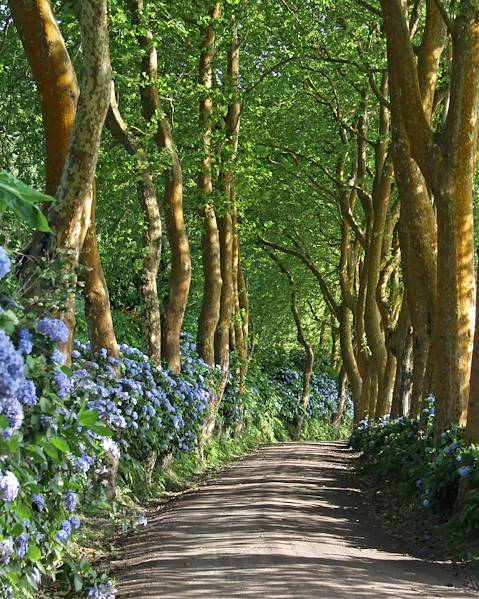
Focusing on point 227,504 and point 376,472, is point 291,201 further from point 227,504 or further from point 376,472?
point 227,504

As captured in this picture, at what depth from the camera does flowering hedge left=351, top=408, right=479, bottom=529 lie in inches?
423

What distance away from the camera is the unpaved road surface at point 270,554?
24.3 feet

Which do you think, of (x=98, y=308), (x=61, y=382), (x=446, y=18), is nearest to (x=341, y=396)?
(x=446, y=18)

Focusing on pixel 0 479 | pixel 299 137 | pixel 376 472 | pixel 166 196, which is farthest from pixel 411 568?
pixel 299 137

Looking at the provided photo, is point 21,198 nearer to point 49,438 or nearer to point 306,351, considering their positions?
point 49,438

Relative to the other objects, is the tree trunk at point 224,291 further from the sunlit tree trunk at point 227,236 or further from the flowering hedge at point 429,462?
the flowering hedge at point 429,462

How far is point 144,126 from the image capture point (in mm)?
16969

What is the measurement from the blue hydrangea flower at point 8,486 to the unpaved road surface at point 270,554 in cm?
269

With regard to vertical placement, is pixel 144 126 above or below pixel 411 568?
above

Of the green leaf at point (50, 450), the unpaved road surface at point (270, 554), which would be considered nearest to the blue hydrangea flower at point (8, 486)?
the green leaf at point (50, 450)

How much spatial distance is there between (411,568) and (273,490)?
638 centimetres

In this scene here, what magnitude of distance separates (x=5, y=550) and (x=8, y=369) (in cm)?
158

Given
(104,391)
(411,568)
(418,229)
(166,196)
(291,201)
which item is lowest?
(411,568)

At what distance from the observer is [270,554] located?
8.78 metres
